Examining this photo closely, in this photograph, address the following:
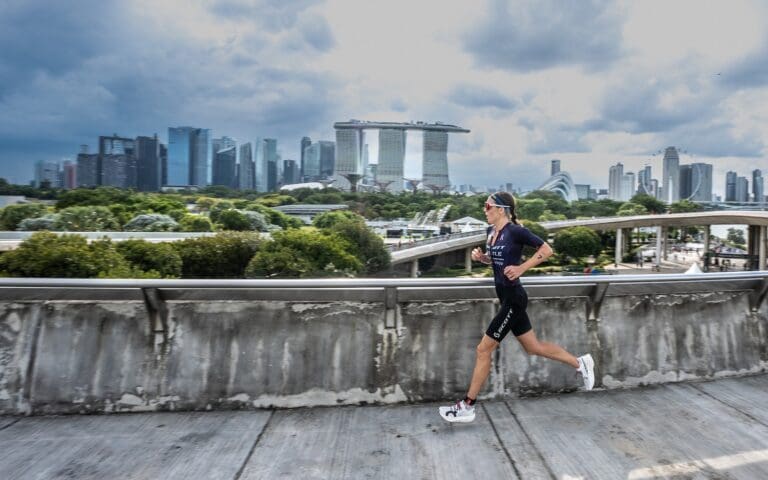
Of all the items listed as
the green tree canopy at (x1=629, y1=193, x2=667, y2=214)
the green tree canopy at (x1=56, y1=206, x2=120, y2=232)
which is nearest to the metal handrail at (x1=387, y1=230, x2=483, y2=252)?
the green tree canopy at (x1=56, y1=206, x2=120, y2=232)

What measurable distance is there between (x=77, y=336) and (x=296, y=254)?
1058 inches

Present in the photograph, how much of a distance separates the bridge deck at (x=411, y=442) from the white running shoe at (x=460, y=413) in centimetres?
7

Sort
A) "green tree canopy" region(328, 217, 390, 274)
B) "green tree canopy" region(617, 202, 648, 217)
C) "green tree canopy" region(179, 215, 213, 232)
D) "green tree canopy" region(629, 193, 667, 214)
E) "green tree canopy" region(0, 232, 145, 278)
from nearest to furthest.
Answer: "green tree canopy" region(0, 232, 145, 278) < "green tree canopy" region(328, 217, 390, 274) < "green tree canopy" region(179, 215, 213, 232) < "green tree canopy" region(617, 202, 648, 217) < "green tree canopy" region(629, 193, 667, 214)

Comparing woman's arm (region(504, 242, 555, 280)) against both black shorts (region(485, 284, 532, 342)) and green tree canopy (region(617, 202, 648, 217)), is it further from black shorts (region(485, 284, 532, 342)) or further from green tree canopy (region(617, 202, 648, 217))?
green tree canopy (region(617, 202, 648, 217))

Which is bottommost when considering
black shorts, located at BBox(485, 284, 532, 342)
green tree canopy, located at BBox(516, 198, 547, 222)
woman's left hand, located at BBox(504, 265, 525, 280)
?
black shorts, located at BBox(485, 284, 532, 342)

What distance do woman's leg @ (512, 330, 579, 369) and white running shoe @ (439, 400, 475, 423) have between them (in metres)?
0.61

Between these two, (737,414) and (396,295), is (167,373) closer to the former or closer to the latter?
(396,295)

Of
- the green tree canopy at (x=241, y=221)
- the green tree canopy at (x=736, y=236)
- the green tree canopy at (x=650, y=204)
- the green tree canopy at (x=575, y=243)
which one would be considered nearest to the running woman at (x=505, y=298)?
the green tree canopy at (x=241, y=221)

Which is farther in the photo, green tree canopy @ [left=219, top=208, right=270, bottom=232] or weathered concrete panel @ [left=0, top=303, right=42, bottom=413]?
green tree canopy @ [left=219, top=208, right=270, bottom=232]

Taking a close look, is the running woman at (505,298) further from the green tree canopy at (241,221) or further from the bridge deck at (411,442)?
the green tree canopy at (241,221)

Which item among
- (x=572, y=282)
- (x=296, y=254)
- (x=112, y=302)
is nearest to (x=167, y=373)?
(x=112, y=302)

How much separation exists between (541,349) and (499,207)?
1104 millimetres

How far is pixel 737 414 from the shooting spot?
3.81m

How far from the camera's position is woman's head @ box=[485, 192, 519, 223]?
3.75 m
